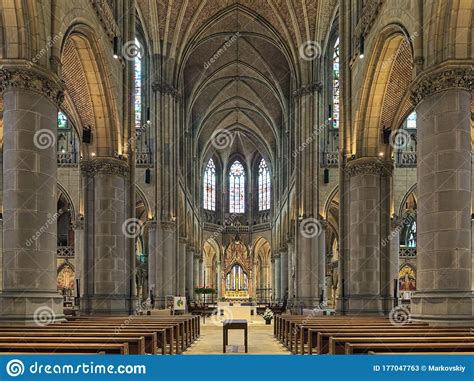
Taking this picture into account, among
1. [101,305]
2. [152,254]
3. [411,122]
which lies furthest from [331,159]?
[101,305]

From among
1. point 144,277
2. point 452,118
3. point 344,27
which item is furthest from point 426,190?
point 144,277

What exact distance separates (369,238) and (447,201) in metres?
8.11

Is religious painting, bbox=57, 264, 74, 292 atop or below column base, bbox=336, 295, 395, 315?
below

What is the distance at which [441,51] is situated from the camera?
13.6m

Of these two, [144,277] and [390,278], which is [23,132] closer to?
[390,278]

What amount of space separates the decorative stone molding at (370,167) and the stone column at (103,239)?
27.8 ft

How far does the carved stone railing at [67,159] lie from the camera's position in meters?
36.2

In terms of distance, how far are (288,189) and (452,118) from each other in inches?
1401

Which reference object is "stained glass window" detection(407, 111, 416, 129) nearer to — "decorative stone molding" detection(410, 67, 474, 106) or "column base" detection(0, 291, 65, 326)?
"decorative stone molding" detection(410, 67, 474, 106)

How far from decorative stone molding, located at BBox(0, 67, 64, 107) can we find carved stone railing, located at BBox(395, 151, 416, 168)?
26342 mm

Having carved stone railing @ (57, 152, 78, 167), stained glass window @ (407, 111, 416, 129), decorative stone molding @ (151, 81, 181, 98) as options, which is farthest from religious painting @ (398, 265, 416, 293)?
carved stone railing @ (57, 152, 78, 167)

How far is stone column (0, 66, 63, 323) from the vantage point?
1292 cm

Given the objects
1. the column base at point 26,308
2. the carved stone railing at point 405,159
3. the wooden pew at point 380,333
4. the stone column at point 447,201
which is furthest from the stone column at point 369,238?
the carved stone railing at point 405,159

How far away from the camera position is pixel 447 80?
13336mm
